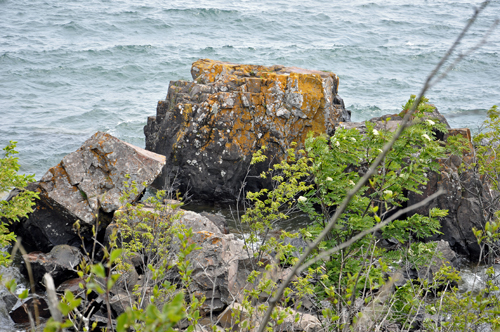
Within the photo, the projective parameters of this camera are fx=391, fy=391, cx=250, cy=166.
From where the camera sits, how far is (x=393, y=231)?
5.81 meters

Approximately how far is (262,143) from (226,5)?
3234 centimetres

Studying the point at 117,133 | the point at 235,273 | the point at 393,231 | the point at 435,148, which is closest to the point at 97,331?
the point at 235,273

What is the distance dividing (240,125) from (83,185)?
4.53m

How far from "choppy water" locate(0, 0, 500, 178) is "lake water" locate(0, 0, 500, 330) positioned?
86mm

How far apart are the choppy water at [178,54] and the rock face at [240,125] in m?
6.29

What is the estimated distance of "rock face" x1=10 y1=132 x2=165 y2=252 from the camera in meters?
9.10

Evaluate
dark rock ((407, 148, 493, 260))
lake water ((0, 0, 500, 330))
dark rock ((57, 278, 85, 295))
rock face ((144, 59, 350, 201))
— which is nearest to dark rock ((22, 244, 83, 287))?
dark rock ((57, 278, 85, 295))

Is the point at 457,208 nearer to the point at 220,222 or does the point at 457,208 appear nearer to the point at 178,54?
the point at 220,222

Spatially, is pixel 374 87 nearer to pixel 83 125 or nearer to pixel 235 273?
pixel 83 125

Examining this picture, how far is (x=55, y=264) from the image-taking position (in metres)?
7.83

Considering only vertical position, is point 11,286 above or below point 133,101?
above

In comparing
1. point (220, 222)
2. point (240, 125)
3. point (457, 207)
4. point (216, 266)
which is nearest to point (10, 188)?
point (216, 266)

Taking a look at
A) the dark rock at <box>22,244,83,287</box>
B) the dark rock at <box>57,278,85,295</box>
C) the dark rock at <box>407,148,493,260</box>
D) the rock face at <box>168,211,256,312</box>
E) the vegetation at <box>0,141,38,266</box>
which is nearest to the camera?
the vegetation at <box>0,141,38,266</box>

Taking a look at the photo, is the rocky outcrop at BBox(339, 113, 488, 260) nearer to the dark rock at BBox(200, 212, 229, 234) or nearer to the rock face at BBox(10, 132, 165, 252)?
the dark rock at BBox(200, 212, 229, 234)
